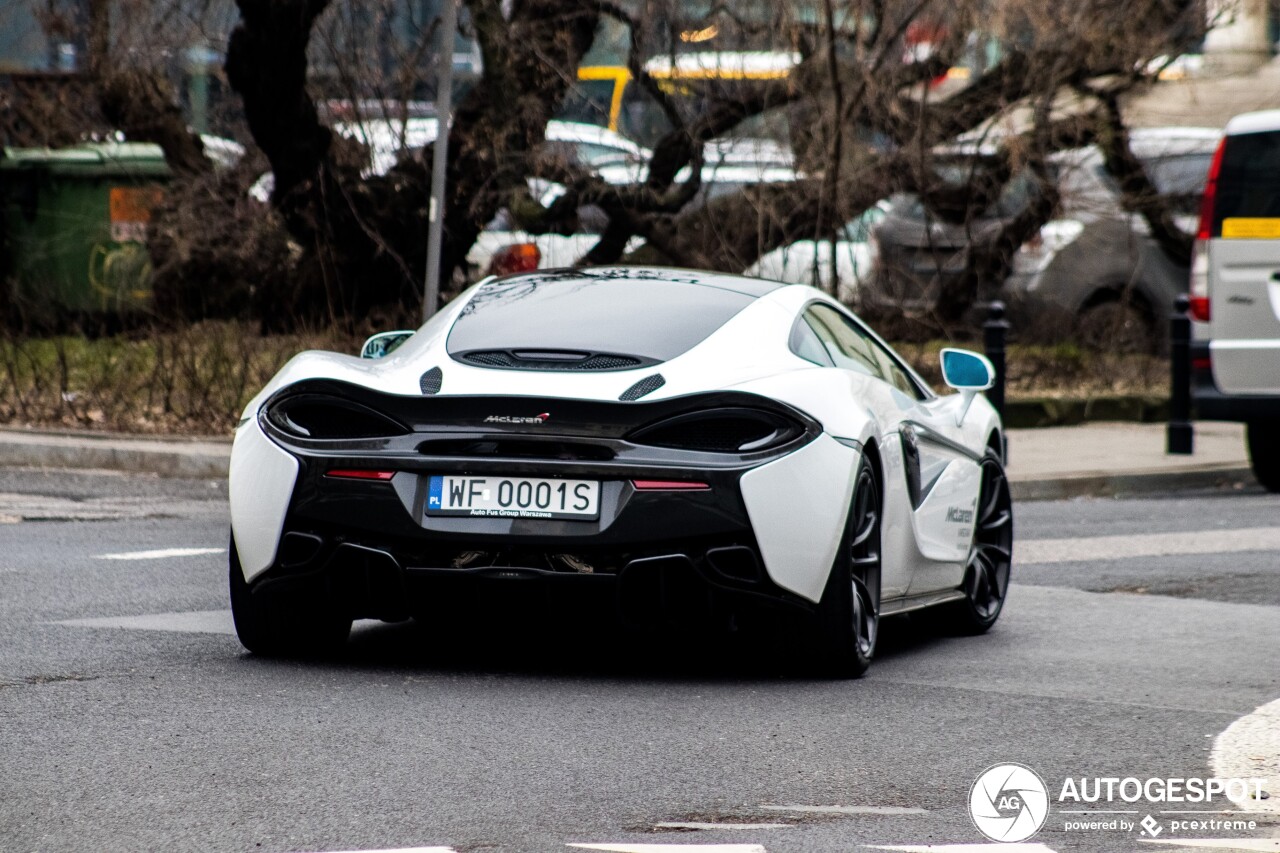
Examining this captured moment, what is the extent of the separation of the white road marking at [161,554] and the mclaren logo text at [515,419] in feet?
11.8

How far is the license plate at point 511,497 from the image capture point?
6.24m

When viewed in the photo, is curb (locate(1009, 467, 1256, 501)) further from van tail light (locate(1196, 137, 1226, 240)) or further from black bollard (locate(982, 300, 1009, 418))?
van tail light (locate(1196, 137, 1226, 240))

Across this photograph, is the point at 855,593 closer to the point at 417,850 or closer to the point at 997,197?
the point at 417,850

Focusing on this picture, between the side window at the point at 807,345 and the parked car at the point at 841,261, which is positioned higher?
the side window at the point at 807,345

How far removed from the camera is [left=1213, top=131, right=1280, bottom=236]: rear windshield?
1356 centimetres

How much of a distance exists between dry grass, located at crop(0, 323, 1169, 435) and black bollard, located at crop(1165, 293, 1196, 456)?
19.0ft

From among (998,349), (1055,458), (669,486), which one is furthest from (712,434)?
(1055,458)

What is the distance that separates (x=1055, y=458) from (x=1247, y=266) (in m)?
2.30

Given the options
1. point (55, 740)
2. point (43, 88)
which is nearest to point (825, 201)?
point (43, 88)

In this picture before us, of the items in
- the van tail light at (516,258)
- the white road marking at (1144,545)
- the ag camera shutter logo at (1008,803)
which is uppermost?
the ag camera shutter logo at (1008,803)

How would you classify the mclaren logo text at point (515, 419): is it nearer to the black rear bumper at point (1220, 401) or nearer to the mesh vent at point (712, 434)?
the mesh vent at point (712, 434)

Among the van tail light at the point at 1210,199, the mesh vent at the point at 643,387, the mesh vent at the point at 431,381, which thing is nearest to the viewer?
the mesh vent at the point at 643,387

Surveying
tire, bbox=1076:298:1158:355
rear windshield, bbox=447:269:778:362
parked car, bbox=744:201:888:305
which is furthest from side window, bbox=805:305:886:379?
tire, bbox=1076:298:1158:355

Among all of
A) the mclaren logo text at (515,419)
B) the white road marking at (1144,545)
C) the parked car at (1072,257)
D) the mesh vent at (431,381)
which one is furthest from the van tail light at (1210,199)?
the mclaren logo text at (515,419)
